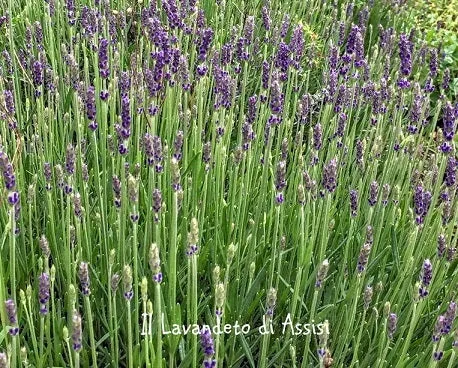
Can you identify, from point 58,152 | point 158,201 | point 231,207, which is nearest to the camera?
point 158,201

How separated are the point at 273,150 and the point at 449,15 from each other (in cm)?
290

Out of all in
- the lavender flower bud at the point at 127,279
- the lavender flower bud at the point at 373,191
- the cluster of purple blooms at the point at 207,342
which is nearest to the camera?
the cluster of purple blooms at the point at 207,342

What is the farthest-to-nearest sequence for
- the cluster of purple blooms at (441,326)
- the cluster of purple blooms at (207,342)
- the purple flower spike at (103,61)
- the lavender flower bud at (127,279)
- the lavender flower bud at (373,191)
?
the purple flower spike at (103,61) < the lavender flower bud at (373,191) < the cluster of purple blooms at (441,326) < the lavender flower bud at (127,279) < the cluster of purple blooms at (207,342)

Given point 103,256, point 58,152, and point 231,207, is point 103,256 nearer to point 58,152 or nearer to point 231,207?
point 231,207

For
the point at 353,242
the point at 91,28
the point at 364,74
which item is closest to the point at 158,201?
the point at 353,242

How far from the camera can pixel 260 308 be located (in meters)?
2.17

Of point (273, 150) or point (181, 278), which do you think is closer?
point (181, 278)

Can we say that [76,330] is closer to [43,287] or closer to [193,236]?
[43,287]

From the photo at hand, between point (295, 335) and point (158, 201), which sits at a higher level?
point (158, 201)

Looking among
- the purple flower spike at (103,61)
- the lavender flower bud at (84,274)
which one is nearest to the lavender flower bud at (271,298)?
the lavender flower bud at (84,274)

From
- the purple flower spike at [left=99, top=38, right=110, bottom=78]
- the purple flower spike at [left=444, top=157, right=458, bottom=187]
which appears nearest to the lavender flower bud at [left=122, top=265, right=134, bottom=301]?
the purple flower spike at [left=99, top=38, right=110, bottom=78]

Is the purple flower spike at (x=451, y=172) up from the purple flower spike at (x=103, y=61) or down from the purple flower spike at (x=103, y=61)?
down

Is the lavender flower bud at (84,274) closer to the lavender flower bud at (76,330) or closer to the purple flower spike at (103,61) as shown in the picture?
the lavender flower bud at (76,330)

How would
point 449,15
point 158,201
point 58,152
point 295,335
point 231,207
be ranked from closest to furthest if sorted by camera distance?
point 158,201 → point 295,335 → point 231,207 → point 58,152 → point 449,15
